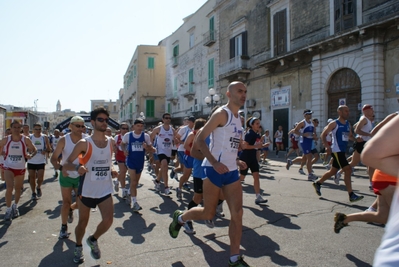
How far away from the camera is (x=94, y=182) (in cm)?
411

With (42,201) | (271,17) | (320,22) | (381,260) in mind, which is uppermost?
(271,17)

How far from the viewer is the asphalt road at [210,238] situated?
4.00 metres

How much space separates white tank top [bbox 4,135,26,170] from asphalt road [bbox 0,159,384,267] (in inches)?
39.7

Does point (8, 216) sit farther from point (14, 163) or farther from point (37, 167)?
point (37, 167)

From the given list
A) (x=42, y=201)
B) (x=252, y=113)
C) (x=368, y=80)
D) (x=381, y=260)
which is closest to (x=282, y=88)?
(x=252, y=113)

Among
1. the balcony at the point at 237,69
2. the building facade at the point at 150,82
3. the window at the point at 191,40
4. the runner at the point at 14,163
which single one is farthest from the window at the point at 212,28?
the runner at the point at 14,163

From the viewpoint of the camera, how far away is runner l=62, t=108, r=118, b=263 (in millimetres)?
4066

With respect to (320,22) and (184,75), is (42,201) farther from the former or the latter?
(184,75)

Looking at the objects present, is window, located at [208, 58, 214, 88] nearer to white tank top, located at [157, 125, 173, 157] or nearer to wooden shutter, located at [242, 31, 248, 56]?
wooden shutter, located at [242, 31, 248, 56]

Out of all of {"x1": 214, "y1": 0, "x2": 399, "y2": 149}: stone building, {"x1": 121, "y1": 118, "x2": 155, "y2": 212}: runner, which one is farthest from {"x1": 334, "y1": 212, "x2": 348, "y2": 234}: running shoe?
{"x1": 214, "y1": 0, "x2": 399, "y2": 149}: stone building

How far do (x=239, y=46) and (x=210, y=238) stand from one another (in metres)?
22.3

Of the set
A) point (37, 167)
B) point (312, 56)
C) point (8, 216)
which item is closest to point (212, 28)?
point (312, 56)

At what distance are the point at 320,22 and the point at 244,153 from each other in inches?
536

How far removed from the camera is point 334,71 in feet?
56.8
